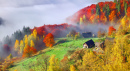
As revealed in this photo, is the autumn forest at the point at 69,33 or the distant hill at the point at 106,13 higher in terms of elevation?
the distant hill at the point at 106,13

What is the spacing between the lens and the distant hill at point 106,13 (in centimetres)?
9331

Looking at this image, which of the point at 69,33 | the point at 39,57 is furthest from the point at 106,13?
the point at 39,57

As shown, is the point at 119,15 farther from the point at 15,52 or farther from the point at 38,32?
the point at 15,52

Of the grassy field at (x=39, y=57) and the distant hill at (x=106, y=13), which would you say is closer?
the grassy field at (x=39, y=57)

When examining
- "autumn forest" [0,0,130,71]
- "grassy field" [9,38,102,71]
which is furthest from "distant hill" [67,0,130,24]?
"grassy field" [9,38,102,71]

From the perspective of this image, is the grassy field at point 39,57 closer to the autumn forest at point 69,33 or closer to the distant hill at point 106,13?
the autumn forest at point 69,33

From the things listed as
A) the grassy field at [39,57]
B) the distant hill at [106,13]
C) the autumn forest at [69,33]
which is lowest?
the grassy field at [39,57]

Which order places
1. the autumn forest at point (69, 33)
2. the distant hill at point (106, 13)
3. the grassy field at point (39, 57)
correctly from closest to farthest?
the grassy field at point (39, 57) < the autumn forest at point (69, 33) < the distant hill at point (106, 13)

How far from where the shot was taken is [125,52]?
20.3 meters

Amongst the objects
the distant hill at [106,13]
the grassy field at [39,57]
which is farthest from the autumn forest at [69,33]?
the grassy field at [39,57]

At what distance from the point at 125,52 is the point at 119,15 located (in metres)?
86.7

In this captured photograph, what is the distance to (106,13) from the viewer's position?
103m

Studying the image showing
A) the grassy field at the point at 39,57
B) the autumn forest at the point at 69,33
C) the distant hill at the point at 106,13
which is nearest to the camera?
the grassy field at the point at 39,57

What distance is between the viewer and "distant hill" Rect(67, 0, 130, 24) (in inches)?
3674
